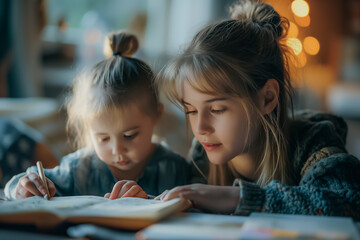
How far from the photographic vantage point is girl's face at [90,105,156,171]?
0.93 meters

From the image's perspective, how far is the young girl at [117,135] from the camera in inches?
36.8

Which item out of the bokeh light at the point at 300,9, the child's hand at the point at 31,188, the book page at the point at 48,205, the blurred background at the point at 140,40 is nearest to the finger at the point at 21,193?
the child's hand at the point at 31,188

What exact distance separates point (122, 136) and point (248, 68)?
329 mm

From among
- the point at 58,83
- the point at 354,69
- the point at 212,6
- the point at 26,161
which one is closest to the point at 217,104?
the point at 26,161

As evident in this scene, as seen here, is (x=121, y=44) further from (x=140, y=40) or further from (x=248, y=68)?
(x=140, y=40)

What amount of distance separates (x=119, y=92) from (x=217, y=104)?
0.27 metres

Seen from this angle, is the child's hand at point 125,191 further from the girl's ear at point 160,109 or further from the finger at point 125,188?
the girl's ear at point 160,109

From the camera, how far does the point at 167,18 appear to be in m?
4.11

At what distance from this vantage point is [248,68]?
827 mm

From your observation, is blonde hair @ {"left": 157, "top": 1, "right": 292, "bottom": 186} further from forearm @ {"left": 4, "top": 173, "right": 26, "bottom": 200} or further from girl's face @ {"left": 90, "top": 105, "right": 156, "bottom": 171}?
forearm @ {"left": 4, "top": 173, "right": 26, "bottom": 200}

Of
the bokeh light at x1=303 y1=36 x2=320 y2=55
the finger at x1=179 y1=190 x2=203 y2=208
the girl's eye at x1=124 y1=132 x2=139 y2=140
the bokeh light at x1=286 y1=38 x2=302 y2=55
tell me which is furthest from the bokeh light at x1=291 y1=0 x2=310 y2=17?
the finger at x1=179 y1=190 x2=203 y2=208

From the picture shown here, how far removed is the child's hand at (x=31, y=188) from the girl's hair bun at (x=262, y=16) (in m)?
0.55

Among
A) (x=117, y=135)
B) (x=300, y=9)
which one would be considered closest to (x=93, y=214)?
(x=117, y=135)

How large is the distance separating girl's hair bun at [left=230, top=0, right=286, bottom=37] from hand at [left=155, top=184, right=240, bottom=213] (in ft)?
1.30
